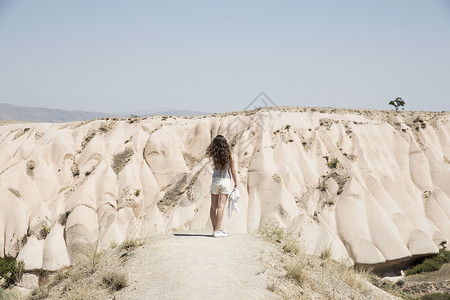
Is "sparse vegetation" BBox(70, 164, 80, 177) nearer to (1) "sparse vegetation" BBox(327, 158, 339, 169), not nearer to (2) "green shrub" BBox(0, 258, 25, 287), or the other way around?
(2) "green shrub" BBox(0, 258, 25, 287)

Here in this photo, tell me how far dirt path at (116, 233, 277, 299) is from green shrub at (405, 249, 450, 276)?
2041cm

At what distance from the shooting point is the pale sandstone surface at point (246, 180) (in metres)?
27.2

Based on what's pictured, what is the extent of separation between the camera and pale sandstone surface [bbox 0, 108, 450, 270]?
27.2 meters

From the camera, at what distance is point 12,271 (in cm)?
2409

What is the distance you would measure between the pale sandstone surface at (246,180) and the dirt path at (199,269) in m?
15.8

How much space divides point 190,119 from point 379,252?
19.7 metres

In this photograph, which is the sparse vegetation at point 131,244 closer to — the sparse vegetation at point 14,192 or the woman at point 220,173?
the woman at point 220,173

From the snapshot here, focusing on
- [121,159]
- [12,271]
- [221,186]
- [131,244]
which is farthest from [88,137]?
[221,186]

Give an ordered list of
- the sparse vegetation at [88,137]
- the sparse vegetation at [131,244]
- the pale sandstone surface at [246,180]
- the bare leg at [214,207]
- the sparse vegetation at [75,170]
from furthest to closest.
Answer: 1. the sparse vegetation at [88,137]
2. the sparse vegetation at [75,170]
3. the pale sandstone surface at [246,180]
4. the bare leg at [214,207]
5. the sparse vegetation at [131,244]

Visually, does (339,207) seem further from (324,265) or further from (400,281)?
(324,265)

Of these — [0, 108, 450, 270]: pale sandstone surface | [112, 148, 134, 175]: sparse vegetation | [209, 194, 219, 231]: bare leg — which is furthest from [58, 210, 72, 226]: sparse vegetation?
[209, 194, 219, 231]: bare leg

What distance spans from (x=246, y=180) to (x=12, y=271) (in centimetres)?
1642

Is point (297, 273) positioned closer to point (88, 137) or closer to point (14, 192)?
point (14, 192)

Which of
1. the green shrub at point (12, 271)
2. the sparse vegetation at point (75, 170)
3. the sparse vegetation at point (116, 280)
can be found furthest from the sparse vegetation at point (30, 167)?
the sparse vegetation at point (116, 280)
